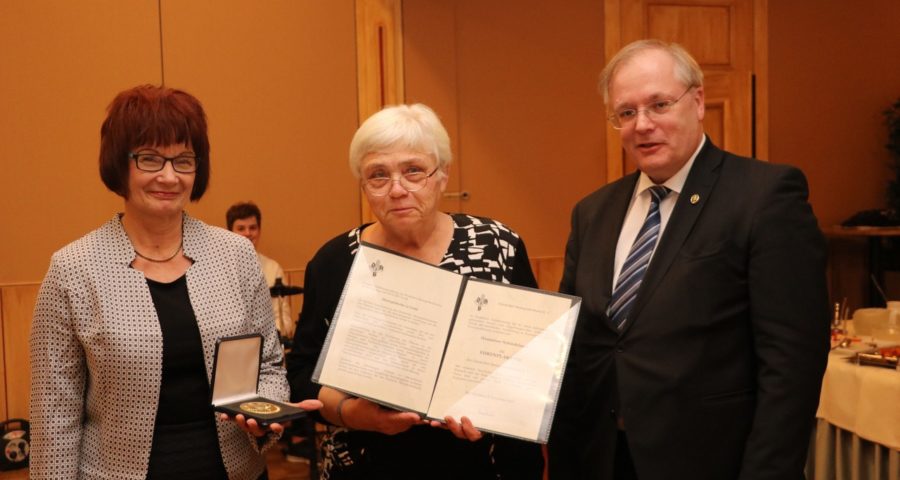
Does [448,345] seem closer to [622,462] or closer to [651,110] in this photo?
[622,462]

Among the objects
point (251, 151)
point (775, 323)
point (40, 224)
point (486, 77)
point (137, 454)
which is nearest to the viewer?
point (775, 323)

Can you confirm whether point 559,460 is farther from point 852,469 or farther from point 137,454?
point 852,469

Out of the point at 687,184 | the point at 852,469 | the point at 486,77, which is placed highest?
the point at 486,77

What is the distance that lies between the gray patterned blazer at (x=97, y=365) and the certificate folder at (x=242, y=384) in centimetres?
8

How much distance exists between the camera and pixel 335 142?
20.1 ft

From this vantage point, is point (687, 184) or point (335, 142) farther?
point (335, 142)

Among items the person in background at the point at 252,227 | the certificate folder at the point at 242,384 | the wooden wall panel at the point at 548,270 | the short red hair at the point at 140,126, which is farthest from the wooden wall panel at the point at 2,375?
the certificate folder at the point at 242,384

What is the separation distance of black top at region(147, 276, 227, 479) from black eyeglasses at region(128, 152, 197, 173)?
276 mm

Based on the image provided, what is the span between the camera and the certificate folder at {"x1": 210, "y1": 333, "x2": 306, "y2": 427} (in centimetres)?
182

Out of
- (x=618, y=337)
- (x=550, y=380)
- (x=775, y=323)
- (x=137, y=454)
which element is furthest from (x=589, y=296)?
(x=137, y=454)

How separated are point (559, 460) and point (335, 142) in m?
4.41

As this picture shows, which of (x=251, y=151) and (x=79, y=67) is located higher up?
(x=79, y=67)

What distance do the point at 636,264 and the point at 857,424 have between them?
177 cm

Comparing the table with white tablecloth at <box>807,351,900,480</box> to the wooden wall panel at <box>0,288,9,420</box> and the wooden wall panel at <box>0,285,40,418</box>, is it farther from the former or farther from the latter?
the wooden wall panel at <box>0,288,9,420</box>
